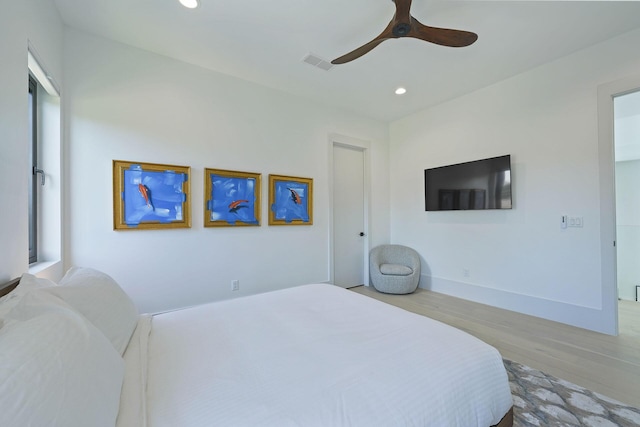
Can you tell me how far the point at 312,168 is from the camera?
3682mm

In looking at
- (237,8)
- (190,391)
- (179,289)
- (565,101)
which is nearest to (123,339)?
(190,391)

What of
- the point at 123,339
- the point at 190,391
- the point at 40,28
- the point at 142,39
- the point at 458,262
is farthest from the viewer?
the point at 458,262

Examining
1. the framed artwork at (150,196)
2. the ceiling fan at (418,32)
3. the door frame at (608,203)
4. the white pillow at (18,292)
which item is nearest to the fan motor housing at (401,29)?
the ceiling fan at (418,32)

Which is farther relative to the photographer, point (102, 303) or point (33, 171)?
point (33, 171)

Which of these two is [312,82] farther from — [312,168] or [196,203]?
[196,203]

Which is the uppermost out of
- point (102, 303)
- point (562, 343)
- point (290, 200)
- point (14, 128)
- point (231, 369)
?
point (14, 128)

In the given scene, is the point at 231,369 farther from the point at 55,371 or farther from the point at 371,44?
the point at 371,44

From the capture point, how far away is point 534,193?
117 inches

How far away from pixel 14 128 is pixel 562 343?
14.5 feet

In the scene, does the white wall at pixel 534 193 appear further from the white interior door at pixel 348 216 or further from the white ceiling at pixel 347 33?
the white interior door at pixel 348 216

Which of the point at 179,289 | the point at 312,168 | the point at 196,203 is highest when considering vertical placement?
the point at 312,168

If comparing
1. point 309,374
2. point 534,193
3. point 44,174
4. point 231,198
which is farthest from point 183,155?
point 534,193

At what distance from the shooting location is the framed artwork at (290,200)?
10.9ft

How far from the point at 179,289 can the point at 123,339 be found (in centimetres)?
171
